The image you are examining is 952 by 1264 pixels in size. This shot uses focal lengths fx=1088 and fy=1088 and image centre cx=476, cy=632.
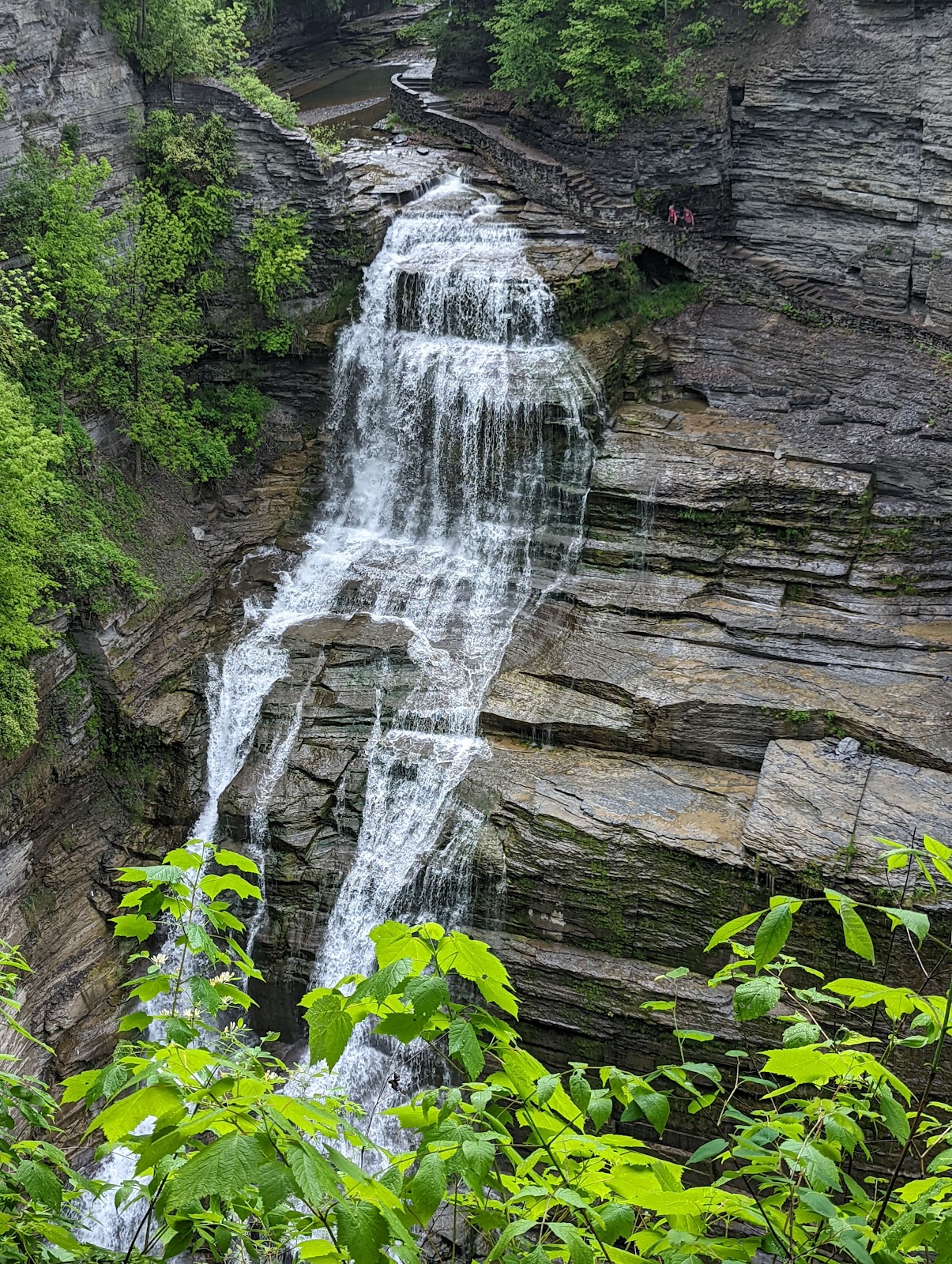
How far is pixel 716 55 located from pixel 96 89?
43.4 ft

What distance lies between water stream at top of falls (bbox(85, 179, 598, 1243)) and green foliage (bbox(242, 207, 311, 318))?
1498mm

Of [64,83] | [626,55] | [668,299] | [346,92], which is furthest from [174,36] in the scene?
[346,92]

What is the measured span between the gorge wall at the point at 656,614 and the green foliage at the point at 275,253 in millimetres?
525

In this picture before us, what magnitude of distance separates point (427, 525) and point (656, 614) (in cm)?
539

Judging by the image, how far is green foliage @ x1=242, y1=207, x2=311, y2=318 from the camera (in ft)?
71.7

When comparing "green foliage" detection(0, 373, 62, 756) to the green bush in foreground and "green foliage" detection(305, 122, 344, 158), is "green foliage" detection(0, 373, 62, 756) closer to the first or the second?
"green foliage" detection(305, 122, 344, 158)

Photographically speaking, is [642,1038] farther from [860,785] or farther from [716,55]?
[716,55]

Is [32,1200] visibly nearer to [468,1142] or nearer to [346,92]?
[468,1142]

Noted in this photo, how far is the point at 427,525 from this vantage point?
69.1 feet

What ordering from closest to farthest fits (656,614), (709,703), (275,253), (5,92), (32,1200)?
(32,1200) → (709,703) → (656,614) → (5,92) → (275,253)

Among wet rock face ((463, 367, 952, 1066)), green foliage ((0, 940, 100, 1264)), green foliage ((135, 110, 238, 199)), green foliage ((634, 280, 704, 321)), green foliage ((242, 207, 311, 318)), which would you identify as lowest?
wet rock face ((463, 367, 952, 1066))

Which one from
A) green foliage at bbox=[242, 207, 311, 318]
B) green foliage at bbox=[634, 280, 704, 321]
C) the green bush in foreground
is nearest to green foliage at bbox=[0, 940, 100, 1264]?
the green bush in foreground

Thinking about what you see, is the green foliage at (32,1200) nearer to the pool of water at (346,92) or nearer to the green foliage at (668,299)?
the green foliage at (668,299)

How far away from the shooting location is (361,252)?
2256cm
